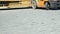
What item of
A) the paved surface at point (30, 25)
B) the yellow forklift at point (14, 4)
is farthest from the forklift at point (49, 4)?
the paved surface at point (30, 25)

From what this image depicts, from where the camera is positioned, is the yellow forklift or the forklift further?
the yellow forklift

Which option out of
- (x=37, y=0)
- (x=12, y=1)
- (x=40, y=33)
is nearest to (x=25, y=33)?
(x=40, y=33)

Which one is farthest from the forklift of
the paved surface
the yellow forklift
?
the paved surface

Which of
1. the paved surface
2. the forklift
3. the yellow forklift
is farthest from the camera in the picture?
the yellow forklift

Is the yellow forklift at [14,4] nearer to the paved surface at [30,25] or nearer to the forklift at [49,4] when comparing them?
the forklift at [49,4]

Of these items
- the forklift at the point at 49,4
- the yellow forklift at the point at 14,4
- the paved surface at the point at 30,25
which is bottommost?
the yellow forklift at the point at 14,4

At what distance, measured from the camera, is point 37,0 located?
64.4ft

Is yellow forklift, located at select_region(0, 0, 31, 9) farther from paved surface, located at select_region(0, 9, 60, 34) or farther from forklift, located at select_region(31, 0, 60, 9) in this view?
paved surface, located at select_region(0, 9, 60, 34)

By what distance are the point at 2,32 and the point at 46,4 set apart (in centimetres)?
1071

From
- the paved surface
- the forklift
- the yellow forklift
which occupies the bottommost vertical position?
the yellow forklift

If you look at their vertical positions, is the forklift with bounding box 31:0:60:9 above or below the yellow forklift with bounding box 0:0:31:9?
above

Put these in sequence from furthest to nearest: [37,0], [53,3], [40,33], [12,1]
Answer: [12,1] < [37,0] < [53,3] < [40,33]

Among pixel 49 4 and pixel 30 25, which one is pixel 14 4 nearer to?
pixel 49 4

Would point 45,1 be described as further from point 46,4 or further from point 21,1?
point 21,1
